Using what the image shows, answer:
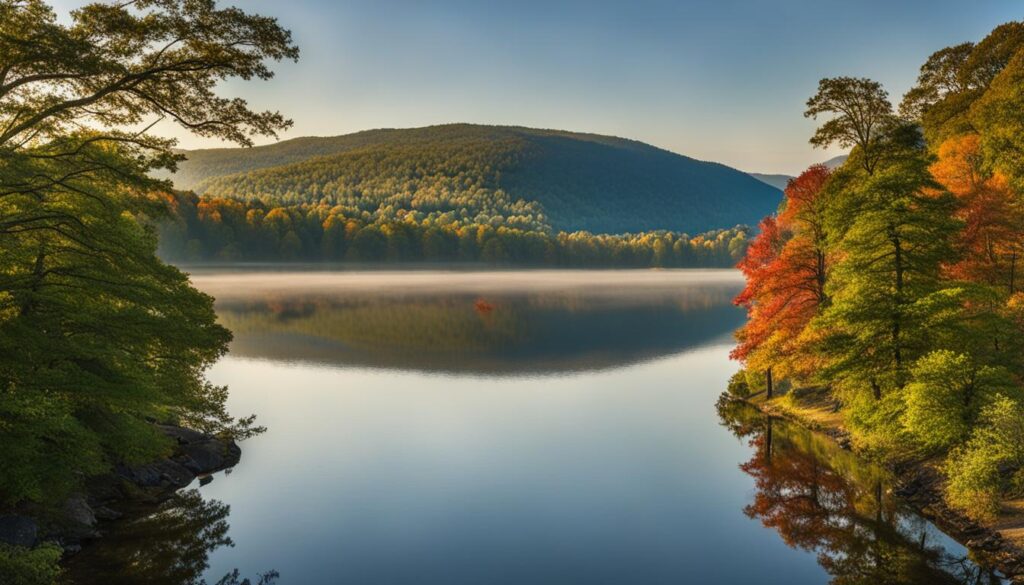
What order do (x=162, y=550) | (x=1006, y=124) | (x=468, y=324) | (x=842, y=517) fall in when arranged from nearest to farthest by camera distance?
(x=162, y=550) → (x=842, y=517) → (x=1006, y=124) → (x=468, y=324)

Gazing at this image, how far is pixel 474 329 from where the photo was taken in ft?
273

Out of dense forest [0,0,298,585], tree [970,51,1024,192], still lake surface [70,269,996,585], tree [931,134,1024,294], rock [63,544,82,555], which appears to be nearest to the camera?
dense forest [0,0,298,585]

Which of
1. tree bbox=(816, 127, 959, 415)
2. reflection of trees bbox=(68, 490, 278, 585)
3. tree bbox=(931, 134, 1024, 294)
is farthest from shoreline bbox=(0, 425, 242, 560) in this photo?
tree bbox=(931, 134, 1024, 294)

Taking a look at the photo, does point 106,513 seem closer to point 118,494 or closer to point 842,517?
point 118,494

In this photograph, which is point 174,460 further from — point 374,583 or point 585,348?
point 585,348

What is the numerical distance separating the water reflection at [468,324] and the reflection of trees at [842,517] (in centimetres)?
2704

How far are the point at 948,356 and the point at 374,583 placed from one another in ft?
72.6

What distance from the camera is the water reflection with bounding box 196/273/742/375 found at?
→ 212 ft

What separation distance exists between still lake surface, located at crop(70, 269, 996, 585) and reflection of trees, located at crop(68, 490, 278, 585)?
0.28 feet

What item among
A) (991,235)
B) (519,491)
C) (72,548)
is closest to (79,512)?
(72,548)

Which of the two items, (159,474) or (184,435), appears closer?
(159,474)

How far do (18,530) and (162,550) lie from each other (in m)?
4.56

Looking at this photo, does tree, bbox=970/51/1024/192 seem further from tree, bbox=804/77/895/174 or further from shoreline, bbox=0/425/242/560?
shoreline, bbox=0/425/242/560

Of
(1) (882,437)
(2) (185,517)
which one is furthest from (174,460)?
(1) (882,437)
